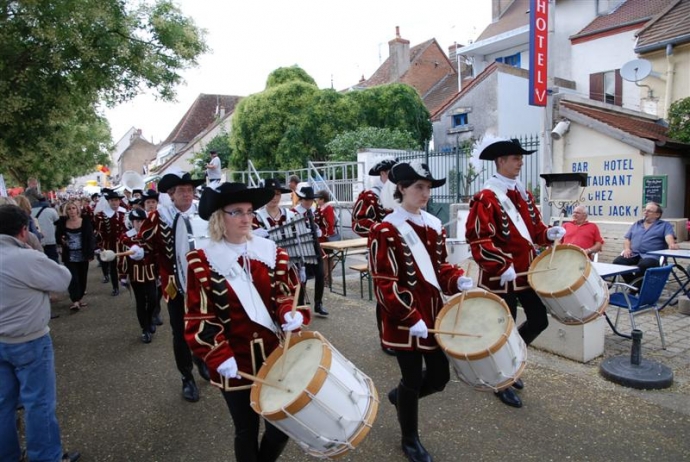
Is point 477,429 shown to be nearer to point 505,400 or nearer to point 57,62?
point 505,400

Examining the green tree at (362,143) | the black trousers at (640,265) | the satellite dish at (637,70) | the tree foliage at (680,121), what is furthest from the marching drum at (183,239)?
the green tree at (362,143)

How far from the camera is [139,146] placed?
6384cm

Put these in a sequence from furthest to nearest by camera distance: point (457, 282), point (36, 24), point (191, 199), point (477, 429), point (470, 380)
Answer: point (36, 24), point (191, 199), point (477, 429), point (457, 282), point (470, 380)

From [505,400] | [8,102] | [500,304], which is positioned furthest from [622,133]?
[8,102]

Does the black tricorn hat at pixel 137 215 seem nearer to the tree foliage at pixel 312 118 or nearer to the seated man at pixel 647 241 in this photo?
the seated man at pixel 647 241

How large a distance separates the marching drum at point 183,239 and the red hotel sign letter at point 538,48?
7.36 metres

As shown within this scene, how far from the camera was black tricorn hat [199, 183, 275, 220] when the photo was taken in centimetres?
252

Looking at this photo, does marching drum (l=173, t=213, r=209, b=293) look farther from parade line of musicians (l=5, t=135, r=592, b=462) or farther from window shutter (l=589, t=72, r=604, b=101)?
window shutter (l=589, t=72, r=604, b=101)

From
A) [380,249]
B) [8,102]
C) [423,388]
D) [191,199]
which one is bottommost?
[423,388]

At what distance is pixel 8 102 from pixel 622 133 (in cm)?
1058

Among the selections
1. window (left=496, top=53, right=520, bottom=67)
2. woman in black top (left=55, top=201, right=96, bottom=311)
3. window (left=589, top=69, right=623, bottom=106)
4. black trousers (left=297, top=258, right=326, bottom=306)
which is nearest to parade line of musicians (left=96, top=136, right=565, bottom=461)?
black trousers (left=297, top=258, right=326, bottom=306)

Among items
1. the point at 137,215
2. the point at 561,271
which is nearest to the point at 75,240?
the point at 137,215

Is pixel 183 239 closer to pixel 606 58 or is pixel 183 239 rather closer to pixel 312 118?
pixel 606 58

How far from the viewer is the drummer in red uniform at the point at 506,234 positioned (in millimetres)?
3779
